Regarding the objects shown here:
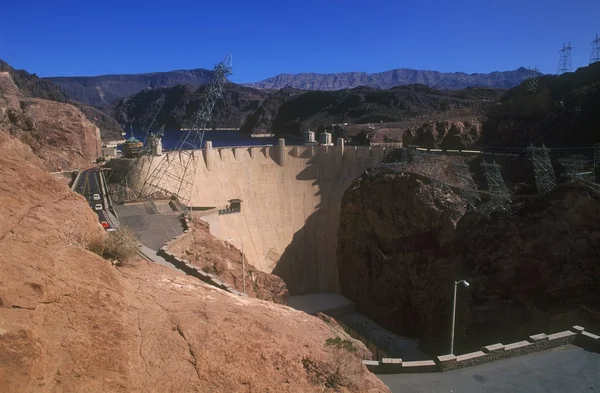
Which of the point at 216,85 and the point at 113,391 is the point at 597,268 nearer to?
the point at 113,391

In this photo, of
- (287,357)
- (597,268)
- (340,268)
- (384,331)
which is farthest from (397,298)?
(287,357)

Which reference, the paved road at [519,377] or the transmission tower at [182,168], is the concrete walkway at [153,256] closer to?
the paved road at [519,377]

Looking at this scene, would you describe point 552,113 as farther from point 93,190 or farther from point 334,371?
point 334,371

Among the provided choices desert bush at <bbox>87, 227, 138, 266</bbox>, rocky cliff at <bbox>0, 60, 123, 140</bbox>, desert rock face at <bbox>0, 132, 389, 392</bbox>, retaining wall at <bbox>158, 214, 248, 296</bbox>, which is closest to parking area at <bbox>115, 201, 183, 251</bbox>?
retaining wall at <bbox>158, 214, 248, 296</bbox>

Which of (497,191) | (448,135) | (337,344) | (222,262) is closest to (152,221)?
(222,262)

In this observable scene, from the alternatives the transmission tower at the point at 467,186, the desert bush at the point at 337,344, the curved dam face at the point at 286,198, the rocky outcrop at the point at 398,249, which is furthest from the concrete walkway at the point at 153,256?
the transmission tower at the point at 467,186

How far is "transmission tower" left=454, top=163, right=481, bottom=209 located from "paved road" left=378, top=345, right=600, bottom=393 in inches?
703

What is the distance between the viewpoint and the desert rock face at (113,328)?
5840 mm

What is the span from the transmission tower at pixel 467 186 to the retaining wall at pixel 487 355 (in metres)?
16.8

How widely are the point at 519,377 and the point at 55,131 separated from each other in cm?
3957

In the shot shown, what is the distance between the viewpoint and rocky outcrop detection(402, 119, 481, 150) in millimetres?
41375

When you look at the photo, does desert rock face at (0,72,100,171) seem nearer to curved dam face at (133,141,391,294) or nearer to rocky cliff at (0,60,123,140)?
curved dam face at (133,141,391,294)

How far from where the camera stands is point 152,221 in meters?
24.6

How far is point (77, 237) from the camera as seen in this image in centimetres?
926
